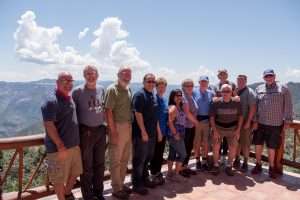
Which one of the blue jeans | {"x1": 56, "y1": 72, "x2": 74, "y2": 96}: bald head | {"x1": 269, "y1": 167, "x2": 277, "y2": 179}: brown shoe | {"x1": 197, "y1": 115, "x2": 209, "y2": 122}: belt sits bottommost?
{"x1": 269, "y1": 167, "x2": 277, "y2": 179}: brown shoe

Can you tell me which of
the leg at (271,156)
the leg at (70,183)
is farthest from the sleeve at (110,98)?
the leg at (271,156)

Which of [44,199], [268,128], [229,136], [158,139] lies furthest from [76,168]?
[268,128]

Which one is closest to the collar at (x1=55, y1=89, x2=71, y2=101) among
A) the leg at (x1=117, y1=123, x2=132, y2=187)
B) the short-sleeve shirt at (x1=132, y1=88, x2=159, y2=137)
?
the leg at (x1=117, y1=123, x2=132, y2=187)

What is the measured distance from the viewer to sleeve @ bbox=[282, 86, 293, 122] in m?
4.40

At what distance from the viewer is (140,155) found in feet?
12.2

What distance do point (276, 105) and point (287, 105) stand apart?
15 cm

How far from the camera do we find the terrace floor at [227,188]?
3.83m

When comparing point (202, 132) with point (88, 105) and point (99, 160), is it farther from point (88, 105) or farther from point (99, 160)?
point (88, 105)

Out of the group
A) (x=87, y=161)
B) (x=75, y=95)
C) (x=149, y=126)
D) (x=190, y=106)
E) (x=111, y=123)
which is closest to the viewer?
(x=75, y=95)

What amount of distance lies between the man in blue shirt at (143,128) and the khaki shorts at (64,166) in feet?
2.70

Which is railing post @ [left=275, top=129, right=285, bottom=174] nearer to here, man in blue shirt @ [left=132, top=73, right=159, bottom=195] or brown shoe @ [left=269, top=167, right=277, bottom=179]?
brown shoe @ [left=269, top=167, right=277, bottom=179]

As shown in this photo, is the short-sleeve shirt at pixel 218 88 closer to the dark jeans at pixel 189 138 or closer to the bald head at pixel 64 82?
the dark jeans at pixel 189 138

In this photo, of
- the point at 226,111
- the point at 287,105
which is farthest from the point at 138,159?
the point at 287,105

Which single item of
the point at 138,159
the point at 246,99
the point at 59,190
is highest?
the point at 246,99
